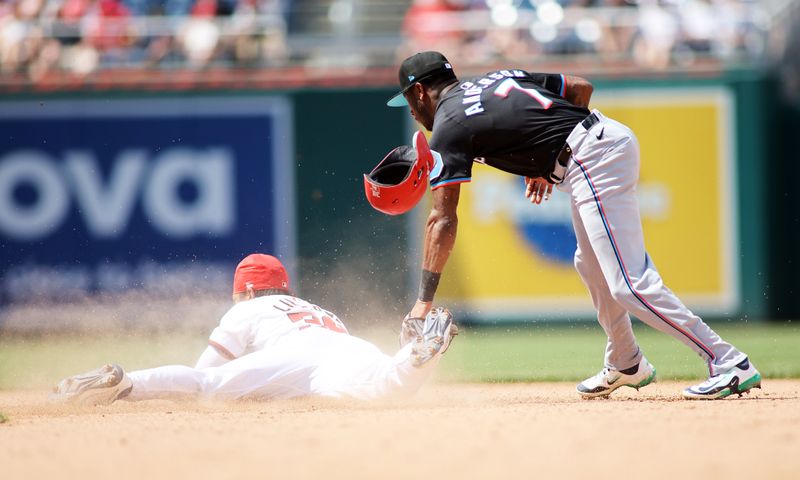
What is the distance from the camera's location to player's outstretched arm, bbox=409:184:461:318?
5.38 metres

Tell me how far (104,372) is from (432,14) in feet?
25.9

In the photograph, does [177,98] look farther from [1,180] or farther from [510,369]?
[510,369]

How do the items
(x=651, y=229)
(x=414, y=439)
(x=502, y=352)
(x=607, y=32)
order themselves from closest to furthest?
(x=414, y=439) → (x=502, y=352) → (x=651, y=229) → (x=607, y=32)

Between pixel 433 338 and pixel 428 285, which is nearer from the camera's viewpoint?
pixel 433 338

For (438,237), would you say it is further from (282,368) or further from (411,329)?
(282,368)

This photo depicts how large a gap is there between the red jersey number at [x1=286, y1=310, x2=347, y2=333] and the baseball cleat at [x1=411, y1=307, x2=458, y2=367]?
3.10ft

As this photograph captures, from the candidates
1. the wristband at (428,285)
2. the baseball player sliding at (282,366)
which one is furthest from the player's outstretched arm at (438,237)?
the baseball player sliding at (282,366)

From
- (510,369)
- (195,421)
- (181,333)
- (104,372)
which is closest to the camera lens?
(195,421)

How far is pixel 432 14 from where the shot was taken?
41.0 ft

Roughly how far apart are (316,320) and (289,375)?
0.43 meters

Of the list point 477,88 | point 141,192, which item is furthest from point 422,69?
point 141,192

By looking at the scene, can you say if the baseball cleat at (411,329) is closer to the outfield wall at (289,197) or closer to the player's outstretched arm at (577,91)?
the player's outstretched arm at (577,91)

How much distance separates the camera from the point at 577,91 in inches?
235

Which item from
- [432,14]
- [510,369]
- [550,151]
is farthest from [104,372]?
[432,14]
